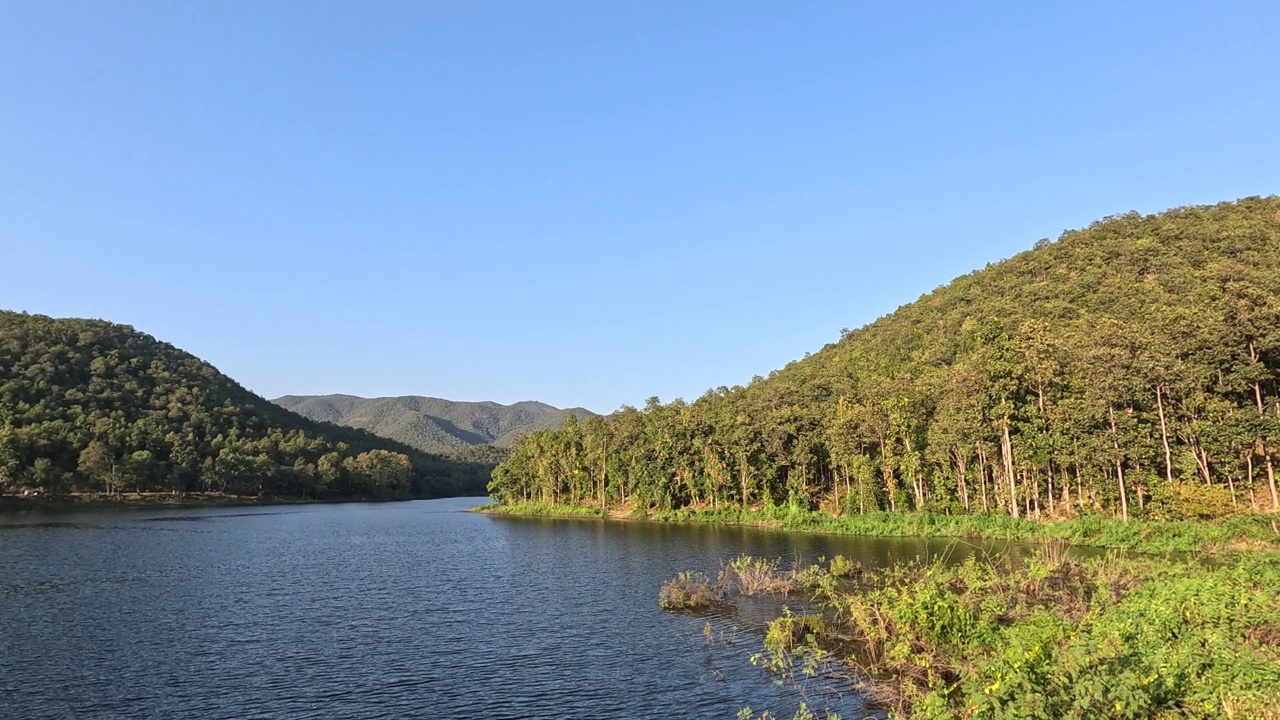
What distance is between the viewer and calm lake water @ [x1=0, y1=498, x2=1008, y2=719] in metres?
20.3

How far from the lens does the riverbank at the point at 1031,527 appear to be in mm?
40219

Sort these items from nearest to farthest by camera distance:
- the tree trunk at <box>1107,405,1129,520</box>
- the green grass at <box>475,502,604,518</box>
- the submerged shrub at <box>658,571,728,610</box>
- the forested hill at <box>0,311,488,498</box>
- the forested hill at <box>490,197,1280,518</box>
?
the submerged shrub at <box>658,571,728,610</box> < the forested hill at <box>490,197,1280,518</box> < the tree trunk at <box>1107,405,1129,520</box> < the green grass at <box>475,502,604,518</box> < the forested hill at <box>0,311,488,498</box>

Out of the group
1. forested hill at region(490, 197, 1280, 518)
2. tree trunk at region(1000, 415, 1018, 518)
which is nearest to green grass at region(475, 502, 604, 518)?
forested hill at region(490, 197, 1280, 518)

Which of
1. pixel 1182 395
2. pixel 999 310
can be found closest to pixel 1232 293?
pixel 1182 395

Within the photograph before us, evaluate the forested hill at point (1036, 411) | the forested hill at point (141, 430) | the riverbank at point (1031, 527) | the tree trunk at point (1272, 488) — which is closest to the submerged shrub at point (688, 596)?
the riverbank at point (1031, 527)

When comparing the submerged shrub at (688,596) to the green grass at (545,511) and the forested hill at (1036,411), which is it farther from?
the green grass at (545,511)

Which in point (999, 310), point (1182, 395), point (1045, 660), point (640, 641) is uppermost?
point (999, 310)

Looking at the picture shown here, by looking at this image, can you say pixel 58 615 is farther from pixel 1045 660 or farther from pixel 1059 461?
pixel 1059 461

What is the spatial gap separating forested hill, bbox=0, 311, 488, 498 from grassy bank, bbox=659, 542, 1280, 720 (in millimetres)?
129744

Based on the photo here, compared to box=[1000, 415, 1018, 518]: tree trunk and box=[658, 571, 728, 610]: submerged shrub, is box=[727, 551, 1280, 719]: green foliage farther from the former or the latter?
box=[1000, 415, 1018, 518]: tree trunk

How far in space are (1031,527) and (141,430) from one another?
480 feet

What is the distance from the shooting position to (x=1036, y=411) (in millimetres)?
55656

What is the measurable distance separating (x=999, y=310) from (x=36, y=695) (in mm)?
92273

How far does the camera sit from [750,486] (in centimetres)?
8369
